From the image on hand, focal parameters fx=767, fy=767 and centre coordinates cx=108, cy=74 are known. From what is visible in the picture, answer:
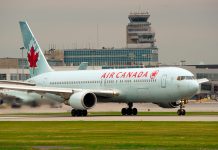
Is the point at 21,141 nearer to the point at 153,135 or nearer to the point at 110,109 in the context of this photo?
the point at 153,135

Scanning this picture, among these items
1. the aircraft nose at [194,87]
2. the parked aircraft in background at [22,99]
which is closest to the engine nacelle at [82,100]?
the parked aircraft in background at [22,99]

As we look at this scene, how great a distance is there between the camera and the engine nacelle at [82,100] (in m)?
74.6

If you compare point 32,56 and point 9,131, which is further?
point 32,56

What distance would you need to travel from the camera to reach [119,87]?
78375 mm

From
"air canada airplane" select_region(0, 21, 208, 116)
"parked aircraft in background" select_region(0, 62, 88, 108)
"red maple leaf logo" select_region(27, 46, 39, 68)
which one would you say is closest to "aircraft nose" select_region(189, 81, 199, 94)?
"air canada airplane" select_region(0, 21, 208, 116)

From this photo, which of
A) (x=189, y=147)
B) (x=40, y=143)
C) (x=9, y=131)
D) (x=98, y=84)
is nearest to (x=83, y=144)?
(x=40, y=143)

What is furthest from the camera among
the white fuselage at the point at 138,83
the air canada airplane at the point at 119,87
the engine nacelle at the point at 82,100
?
the engine nacelle at the point at 82,100

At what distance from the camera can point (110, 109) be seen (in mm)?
90188

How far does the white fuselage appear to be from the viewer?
73562mm

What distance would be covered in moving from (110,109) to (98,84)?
32.6ft

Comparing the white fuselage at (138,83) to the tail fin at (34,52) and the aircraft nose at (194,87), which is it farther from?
the tail fin at (34,52)

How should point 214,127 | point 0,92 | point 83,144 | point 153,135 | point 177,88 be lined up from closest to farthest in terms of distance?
1. point 83,144
2. point 153,135
3. point 214,127
4. point 177,88
5. point 0,92

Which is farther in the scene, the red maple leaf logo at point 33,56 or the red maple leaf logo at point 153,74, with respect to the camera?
the red maple leaf logo at point 33,56

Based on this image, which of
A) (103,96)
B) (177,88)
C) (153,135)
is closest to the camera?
(153,135)
